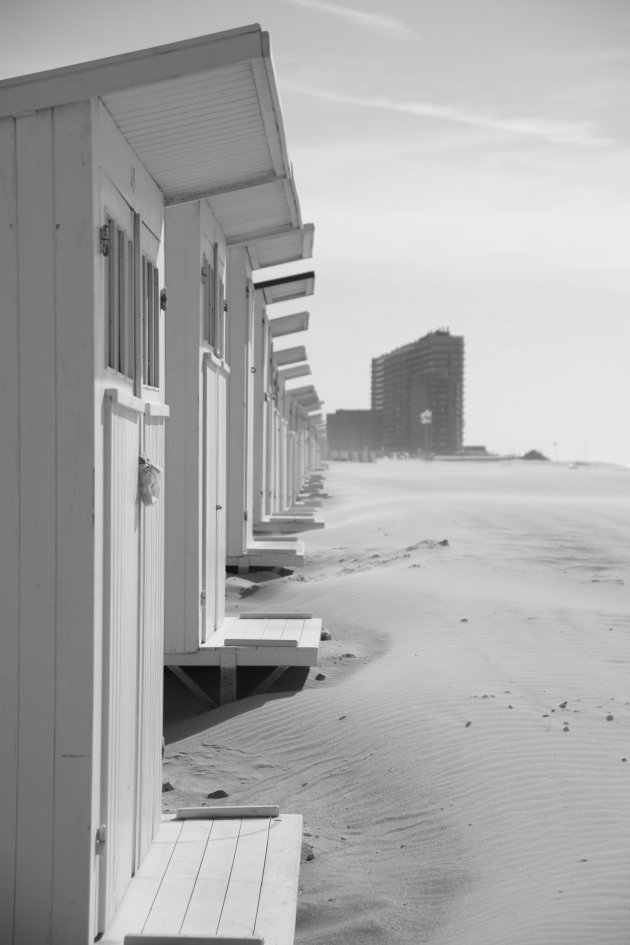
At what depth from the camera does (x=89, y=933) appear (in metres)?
3.65

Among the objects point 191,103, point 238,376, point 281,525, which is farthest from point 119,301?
point 281,525

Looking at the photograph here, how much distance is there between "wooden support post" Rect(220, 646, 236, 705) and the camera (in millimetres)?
8227

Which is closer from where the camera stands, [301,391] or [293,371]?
[293,371]

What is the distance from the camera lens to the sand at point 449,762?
473cm

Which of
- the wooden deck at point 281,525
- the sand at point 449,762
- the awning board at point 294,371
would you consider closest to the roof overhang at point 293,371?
the awning board at point 294,371

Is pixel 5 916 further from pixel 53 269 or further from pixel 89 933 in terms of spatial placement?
pixel 53 269

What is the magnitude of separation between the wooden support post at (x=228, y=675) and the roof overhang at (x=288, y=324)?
9.81 metres

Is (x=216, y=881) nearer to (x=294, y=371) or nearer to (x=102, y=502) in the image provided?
(x=102, y=502)

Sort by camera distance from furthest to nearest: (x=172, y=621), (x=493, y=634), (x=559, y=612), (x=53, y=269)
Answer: (x=559, y=612)
(x=493, y=634)
(x=172, y=621)
(x=53, y=269)

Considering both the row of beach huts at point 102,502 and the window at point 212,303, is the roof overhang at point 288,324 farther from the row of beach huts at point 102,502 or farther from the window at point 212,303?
the row of beach huts at point 102,502

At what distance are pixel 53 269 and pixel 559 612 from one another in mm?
8815

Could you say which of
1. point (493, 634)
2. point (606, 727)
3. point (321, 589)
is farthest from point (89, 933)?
point (321, 589)

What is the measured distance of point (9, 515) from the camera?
3.68m

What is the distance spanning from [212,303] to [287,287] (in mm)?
7166
